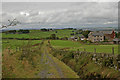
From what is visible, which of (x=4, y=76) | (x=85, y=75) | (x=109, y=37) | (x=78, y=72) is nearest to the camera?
(x=4, y=76)

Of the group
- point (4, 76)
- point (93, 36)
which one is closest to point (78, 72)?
point (4, 76)

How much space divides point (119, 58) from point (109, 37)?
69165 millimetres

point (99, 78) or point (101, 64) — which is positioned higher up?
point (101, 64)

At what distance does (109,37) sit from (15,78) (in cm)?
7368

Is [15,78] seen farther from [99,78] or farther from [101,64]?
[101,64]

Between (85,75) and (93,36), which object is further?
(93,36)

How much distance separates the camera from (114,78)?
12.1m

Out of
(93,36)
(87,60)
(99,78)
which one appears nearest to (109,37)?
(93,36)

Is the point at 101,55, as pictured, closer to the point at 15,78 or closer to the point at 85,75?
the point at 85,75

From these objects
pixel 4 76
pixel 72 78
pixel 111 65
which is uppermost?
pixel 111 65

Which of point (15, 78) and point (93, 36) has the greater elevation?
point (93, 36)

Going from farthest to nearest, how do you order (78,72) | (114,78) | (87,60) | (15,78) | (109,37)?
(109,37)
(87,60)
(78,72)
(15,78)
(114,78)

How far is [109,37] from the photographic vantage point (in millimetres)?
79562

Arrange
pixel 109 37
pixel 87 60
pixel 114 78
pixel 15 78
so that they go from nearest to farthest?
pixel 114 78 → pixel 15 78 → pixel 87 60 → pixel 109 37
